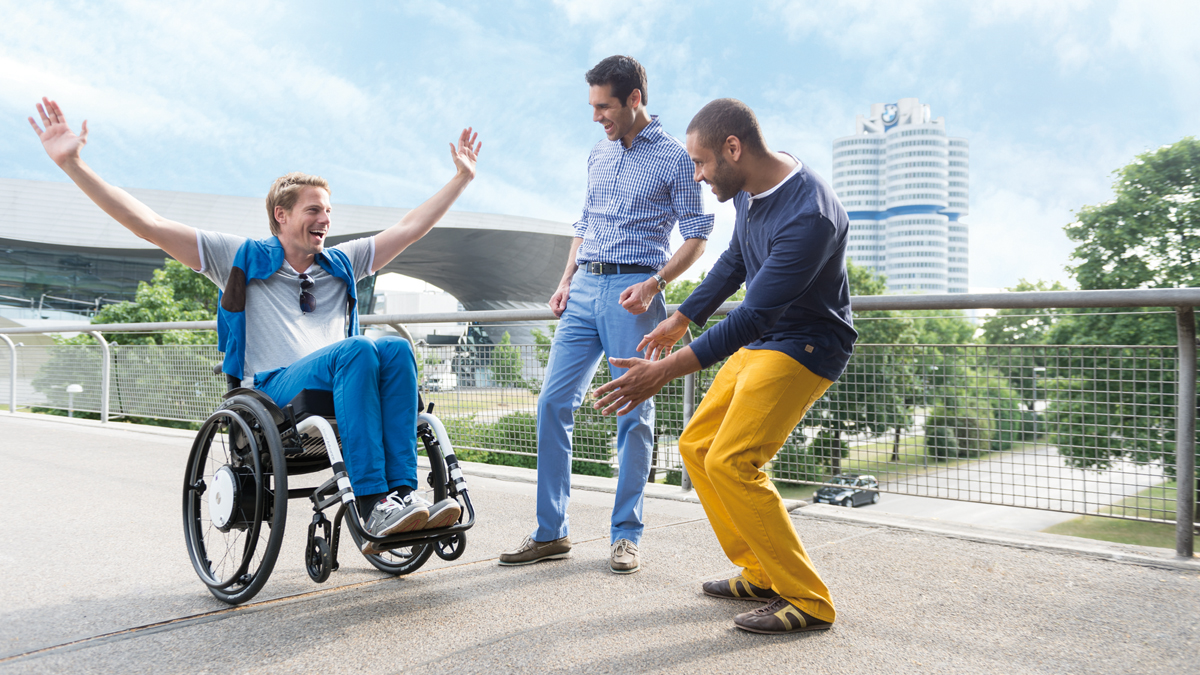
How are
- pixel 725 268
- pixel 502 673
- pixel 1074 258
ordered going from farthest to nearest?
pixel 1074 258 → pixel 725 268 → pixel 502 673

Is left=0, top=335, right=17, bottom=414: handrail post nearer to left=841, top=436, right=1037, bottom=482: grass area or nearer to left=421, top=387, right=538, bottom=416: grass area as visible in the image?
left=421, top=387, right=538, bottom=416: grass area

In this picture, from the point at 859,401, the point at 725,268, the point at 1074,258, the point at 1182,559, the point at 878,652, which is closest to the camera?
the point at 878,652

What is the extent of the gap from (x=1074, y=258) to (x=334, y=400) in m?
40.4

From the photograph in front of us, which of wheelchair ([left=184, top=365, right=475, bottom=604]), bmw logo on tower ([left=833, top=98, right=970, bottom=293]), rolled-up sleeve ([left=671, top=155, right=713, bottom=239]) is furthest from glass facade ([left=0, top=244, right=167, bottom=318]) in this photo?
bmw logo on tower ([left=833, top=98, right=970, bottom=293])

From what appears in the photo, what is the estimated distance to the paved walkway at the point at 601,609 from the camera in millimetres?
2035

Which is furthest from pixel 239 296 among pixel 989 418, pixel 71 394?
pixel 71 394

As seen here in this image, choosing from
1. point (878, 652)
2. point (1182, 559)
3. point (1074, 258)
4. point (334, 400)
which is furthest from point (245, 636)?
point (1074, 258)

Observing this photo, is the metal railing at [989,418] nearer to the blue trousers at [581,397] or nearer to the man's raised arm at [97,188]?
the blue trousers at [581,397]

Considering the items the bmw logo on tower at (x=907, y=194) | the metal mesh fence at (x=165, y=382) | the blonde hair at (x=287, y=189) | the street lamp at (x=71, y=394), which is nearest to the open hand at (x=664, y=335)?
the blonde hair at (x=287, y=189)

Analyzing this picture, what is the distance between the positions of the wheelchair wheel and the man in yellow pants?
0.97m

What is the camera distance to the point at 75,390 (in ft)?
28.8

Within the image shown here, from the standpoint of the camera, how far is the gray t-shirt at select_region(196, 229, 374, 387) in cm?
259

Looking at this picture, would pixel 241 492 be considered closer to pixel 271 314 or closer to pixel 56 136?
pixel 271 314

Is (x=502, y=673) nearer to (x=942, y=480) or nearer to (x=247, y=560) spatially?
(x=247, y=560)
